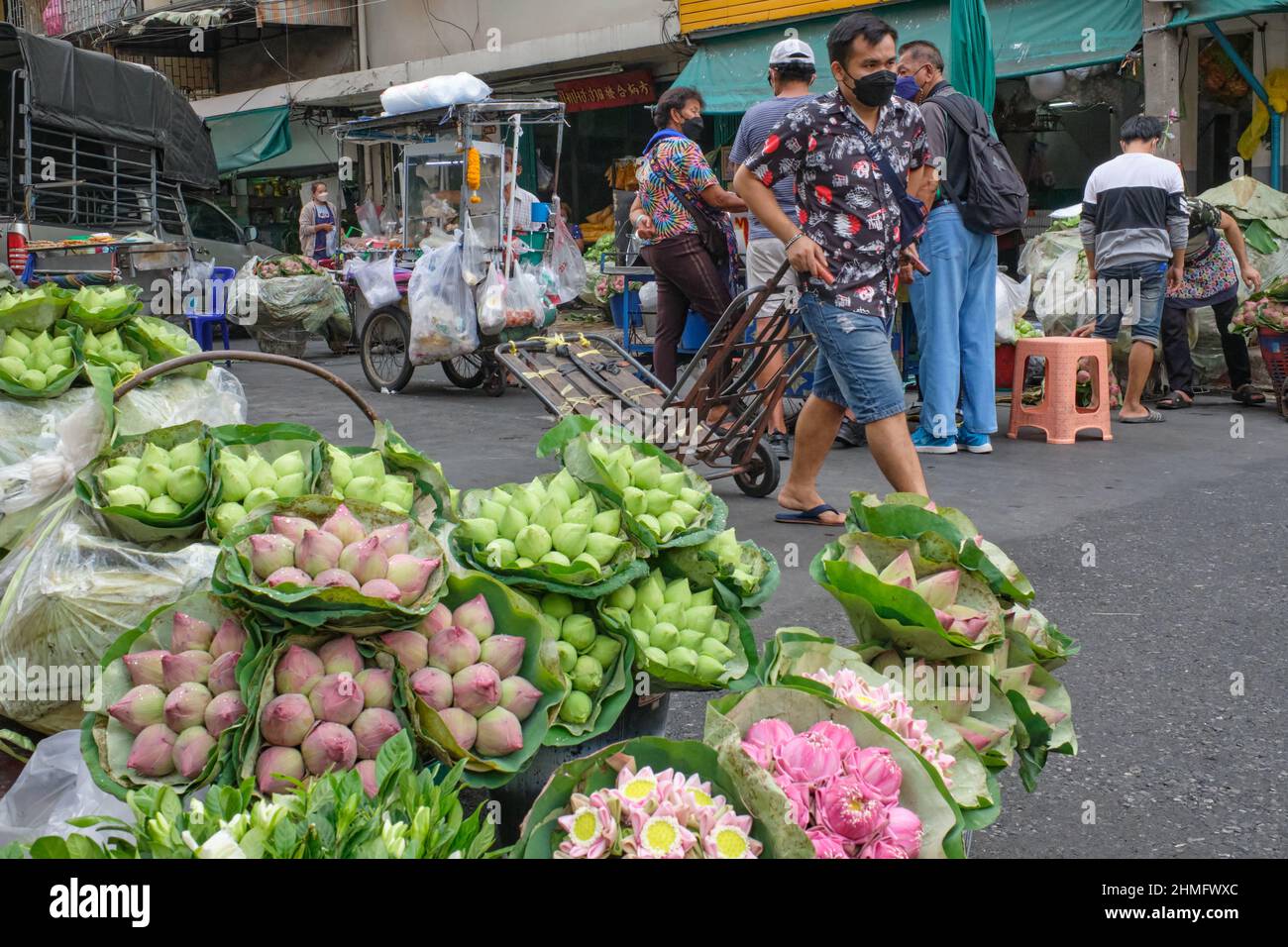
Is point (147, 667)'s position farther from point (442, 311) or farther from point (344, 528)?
point (442, 311)

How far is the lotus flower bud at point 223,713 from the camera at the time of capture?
2047 millimetres

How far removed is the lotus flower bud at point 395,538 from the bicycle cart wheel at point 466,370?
27.5 ft

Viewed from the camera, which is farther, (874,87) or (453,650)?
(874,87)

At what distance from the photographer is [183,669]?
2.12 m

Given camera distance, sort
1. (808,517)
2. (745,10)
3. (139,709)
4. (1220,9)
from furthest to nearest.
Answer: (745,10) < (1220,9) < (808,517) < (139,709)

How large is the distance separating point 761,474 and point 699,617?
3759 millimetres

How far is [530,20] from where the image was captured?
61.0 ft

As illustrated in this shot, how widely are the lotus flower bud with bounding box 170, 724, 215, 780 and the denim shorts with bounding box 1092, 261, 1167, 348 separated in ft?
24.8

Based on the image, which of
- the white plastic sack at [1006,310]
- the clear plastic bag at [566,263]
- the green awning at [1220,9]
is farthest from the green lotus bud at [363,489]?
the green awning at [1220,9]

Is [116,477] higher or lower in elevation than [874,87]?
lower

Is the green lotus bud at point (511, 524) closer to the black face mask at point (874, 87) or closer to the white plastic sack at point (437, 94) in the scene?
the black face mask at point (874, 87)

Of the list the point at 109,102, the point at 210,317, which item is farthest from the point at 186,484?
the point at 109,102
